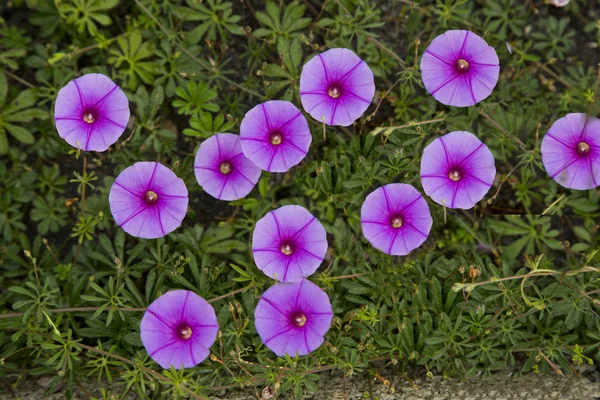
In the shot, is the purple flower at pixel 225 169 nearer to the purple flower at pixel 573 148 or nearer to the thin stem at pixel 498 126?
the thin stem at pixel 498 126

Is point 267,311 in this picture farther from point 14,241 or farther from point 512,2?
point 512,2

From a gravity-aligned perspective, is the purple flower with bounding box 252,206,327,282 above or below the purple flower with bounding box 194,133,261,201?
below

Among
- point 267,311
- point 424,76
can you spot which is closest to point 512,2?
point 424,76

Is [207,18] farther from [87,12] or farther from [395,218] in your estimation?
[395,218]

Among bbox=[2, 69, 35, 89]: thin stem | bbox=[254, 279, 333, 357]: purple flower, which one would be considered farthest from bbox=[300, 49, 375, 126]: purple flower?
bbox=[2, 69, 35, 89]: thin stem

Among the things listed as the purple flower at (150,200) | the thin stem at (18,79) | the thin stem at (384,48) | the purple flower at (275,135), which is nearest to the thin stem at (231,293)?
the purple flower at (150,200)

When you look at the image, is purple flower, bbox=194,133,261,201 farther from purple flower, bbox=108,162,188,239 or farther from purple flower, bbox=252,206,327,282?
purple flower, bbox=252,206,327,282

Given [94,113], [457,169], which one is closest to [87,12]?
[94,113]
